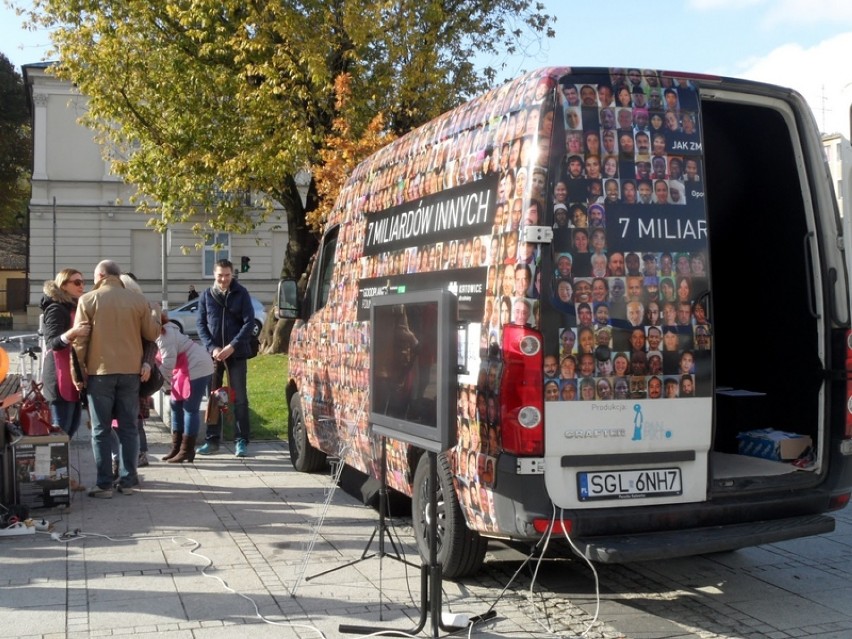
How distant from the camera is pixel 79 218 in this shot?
41.1m

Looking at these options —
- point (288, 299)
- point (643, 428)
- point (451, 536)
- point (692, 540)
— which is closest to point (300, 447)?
point (288, 299)

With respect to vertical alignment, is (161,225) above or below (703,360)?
above

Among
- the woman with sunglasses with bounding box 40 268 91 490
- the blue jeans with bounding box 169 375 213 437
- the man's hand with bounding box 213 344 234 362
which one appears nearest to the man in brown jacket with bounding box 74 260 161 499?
the woman with sunglasses with bounding box 40 268 91 490

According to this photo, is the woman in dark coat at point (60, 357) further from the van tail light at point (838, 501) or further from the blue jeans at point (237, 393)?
the van tail light at point (838, 501)

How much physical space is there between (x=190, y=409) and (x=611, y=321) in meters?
5.65

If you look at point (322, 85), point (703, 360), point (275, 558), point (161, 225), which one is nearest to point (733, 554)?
point (703, 360)

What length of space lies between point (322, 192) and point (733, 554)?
39.6 ft

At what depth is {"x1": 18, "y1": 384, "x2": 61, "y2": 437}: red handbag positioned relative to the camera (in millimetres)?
7527

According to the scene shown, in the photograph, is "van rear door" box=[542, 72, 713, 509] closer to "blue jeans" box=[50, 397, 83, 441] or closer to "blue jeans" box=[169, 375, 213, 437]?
"blue jeans" box=[50, 397, 83, 441]

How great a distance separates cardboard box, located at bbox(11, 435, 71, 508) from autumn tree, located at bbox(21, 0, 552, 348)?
1037cm

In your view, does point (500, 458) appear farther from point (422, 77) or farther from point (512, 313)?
point (422, 77)

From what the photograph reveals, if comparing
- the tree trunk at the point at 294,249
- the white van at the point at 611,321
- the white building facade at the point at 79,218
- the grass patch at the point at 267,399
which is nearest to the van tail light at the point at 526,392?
the white van at the point at 611,321

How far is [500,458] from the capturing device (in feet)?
15.7

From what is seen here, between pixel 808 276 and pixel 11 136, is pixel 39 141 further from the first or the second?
pixel 808 276
